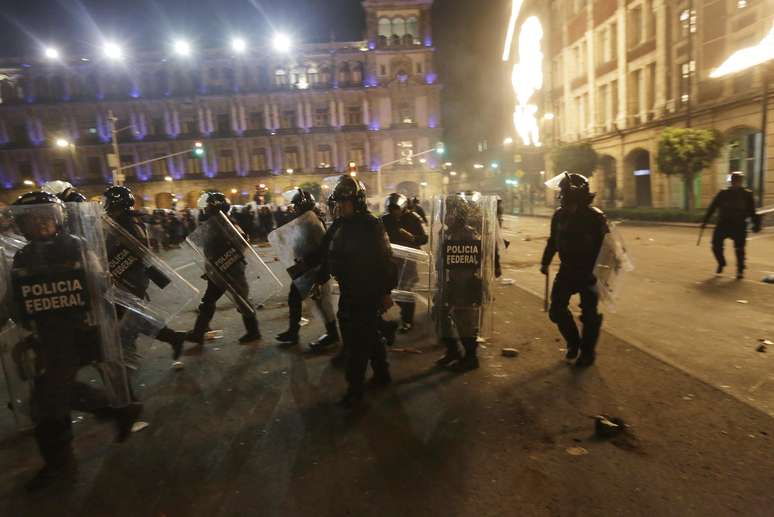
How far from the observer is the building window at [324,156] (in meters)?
53.1

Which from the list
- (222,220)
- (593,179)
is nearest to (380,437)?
(222,220)

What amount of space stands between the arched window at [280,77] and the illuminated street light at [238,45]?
3.91m

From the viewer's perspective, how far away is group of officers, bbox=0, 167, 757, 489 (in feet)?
10.6

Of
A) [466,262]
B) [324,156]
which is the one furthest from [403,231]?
[324,156]

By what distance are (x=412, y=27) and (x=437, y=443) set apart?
57.0 m

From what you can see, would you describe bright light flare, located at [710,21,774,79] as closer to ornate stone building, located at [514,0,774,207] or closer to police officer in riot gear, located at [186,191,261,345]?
ornate stone building, located at [514,0,774,207]

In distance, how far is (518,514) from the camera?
258cm

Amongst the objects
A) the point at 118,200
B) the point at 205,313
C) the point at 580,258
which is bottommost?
the point at 205,313

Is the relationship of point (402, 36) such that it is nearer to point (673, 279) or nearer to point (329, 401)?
point (673, 279)

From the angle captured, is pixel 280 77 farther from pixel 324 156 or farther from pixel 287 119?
pixel 324 156

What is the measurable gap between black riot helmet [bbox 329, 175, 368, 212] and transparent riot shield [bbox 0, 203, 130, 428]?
1764 mm

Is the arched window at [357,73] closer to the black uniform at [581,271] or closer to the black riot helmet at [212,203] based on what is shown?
the black riot helmet at [212,203]

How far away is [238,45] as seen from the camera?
47.0 metres

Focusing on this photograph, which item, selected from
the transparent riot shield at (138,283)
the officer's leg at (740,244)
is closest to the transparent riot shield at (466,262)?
the transparent riot shield at (138,283)
